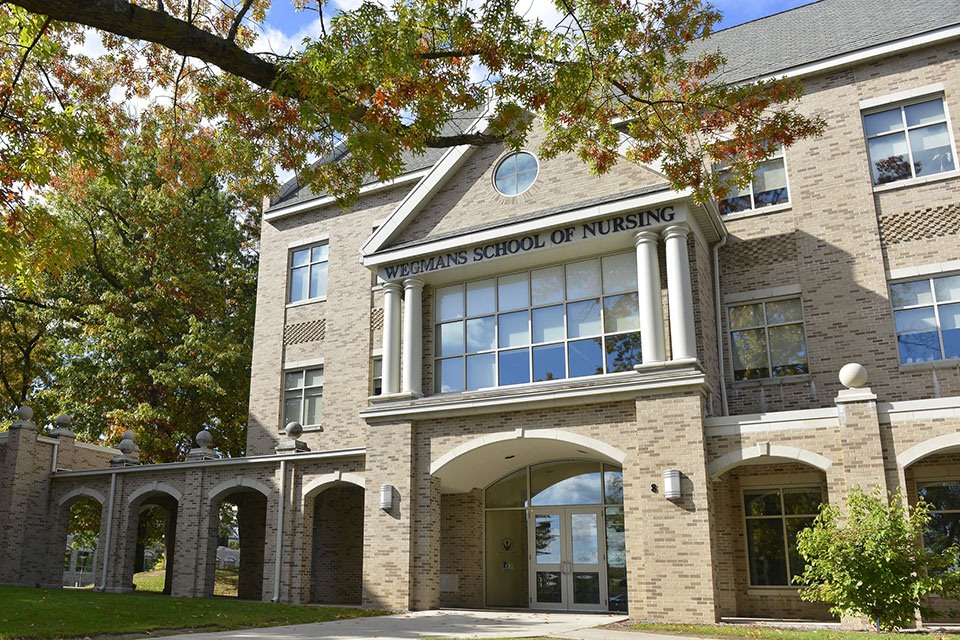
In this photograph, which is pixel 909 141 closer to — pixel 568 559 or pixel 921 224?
pixel 921 224

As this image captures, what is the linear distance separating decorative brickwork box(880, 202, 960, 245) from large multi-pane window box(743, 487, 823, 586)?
17.8 ft

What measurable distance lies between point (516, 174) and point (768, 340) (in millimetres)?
6651

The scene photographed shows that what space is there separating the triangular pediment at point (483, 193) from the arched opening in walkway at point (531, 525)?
4967 mm

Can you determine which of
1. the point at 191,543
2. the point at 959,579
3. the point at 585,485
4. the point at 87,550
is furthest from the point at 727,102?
the point at 87,550

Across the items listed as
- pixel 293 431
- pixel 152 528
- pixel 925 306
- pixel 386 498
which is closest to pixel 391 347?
pixel 386 498

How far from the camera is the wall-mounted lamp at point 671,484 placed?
48.6ft

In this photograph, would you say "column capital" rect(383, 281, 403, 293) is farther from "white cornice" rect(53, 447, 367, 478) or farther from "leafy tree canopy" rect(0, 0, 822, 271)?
"leafy tree canopy" rect(0, 0, 822, 271)

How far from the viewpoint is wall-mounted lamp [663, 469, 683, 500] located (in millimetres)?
14805

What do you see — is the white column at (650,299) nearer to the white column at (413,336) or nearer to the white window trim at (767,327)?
the white window trim at (767,327)

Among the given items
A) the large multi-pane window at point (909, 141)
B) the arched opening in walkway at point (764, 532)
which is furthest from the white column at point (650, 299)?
the large multi-pane window at point (909, 141)

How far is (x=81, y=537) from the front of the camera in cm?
3812

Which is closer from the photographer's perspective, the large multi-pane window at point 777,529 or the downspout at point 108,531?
the large multi-pane window at point 777,529

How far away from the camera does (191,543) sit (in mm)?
21438

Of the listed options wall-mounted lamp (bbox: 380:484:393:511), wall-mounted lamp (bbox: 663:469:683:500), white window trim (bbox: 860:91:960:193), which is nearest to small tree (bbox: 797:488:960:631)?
wall-mounted lamp (bbox: 663:469:683:500)
